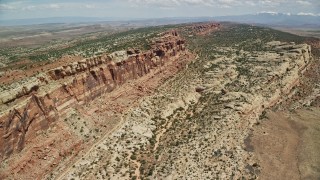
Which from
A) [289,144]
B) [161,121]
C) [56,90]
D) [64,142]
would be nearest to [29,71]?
[56,90]

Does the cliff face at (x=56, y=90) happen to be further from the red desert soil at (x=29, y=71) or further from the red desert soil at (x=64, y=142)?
the red desert soil at (x=29, y=71)

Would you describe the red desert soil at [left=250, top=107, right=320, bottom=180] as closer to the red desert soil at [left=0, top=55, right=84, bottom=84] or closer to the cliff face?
the cliff face

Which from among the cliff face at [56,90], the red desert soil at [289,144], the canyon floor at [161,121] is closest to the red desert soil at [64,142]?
the canyon floor at [161,121]

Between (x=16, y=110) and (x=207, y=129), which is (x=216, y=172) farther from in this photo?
(x=16, y=110)

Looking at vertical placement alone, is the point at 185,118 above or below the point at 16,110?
below

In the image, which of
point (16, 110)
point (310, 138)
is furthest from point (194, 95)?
point (16, 110)

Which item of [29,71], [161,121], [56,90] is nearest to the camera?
[56,90]

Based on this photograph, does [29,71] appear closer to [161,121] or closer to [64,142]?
[64,142]
